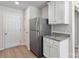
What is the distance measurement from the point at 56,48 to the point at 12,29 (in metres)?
3.45

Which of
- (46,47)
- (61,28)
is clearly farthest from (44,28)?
(46,47)

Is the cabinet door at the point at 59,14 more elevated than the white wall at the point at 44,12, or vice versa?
the white wall at the point at 44,12

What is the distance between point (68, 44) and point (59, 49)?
61 cm

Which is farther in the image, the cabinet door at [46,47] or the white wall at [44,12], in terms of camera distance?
the white wall at [44,12]

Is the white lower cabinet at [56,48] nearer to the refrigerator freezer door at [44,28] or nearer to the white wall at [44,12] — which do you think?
the refrigerator freezer door at [44,28]

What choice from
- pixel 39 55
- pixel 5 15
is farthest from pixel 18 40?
pixel 39 55

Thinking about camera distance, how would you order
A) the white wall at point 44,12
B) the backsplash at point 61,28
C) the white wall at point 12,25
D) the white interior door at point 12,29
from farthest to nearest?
the white interior door at point 12,29
the white wall at point 12,25
the white wall at point 44,12
the backsplash at point 61,28

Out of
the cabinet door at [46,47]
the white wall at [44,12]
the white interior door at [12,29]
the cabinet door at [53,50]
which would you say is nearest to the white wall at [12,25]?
the white interior door at [12,29]

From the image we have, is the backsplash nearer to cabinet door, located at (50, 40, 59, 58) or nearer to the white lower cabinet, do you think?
the white lower cabinet

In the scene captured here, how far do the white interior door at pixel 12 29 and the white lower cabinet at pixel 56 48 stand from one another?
2.72 meters

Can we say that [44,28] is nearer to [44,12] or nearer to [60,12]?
[60,12]

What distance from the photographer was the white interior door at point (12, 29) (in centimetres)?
475

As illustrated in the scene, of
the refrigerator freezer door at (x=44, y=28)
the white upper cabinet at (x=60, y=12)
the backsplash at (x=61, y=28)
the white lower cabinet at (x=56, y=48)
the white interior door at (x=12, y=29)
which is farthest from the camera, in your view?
the white interior door at (x=12, y=29)

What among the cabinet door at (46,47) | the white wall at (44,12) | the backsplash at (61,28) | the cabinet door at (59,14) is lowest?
the cabinet door at (46,47)
